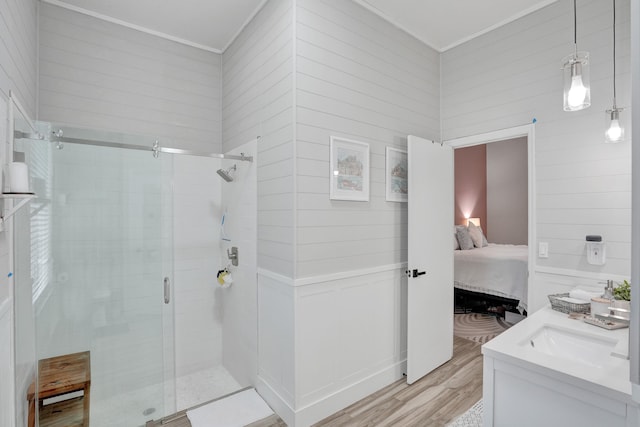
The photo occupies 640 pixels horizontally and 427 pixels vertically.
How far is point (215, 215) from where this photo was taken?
10.5ft

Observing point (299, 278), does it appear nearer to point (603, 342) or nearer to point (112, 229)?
point (112, 229)

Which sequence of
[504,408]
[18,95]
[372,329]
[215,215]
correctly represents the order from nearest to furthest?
[504,408], [18,95], [372,329], [215,215]

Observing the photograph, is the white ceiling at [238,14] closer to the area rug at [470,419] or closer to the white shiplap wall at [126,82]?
the white shiplap wall at [126,82]

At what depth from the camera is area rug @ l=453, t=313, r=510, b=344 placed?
362 centimetres

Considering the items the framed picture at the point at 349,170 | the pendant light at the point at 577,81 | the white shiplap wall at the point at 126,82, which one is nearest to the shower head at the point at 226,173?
the white shiplap wall at the point at 126,82

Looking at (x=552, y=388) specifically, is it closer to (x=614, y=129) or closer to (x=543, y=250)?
(x=543, y=250)

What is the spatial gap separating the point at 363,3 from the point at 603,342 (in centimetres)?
275

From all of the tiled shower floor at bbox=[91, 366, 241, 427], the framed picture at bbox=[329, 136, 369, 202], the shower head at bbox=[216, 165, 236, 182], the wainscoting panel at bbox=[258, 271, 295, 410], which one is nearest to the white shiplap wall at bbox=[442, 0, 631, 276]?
the framed picture at bbox=[329, 136, 369, 202]

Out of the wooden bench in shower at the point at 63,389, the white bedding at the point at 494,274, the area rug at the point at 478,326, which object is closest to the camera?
the wooden bench in shower at the point at 63,389

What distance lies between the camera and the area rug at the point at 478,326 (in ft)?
11.9

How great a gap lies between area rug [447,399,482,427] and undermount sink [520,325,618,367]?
808 mm

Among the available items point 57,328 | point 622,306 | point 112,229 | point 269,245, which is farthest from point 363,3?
point 57,328

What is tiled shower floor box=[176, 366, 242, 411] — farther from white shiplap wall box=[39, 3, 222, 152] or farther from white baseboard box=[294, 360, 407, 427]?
white shiplap wall box=[39, 3, 222, 152]

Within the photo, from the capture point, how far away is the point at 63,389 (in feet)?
5.80
